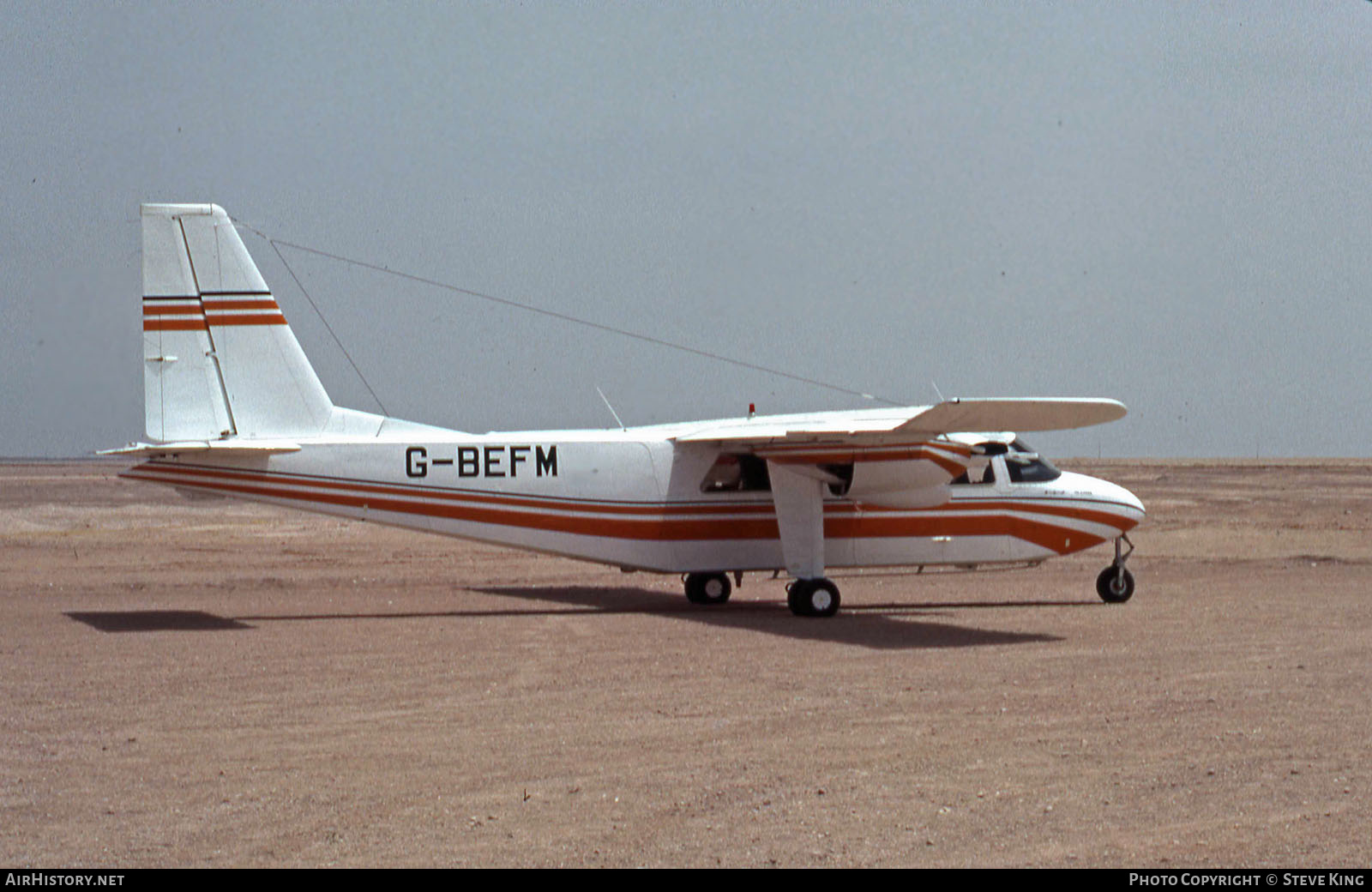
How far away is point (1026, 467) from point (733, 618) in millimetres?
5028

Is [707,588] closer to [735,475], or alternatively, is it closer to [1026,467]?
[735,475]

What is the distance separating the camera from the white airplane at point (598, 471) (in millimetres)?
18594

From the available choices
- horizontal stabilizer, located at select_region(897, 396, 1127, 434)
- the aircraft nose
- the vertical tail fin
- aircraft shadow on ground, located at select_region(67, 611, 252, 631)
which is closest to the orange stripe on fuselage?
the aircraft nose

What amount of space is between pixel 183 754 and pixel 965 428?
1044cm

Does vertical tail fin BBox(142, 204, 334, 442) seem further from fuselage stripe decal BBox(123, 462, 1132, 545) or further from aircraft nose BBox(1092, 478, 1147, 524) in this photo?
aircraft nose BBox(1092, 478, 1147, 524)

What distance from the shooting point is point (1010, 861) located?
7285 millimetres

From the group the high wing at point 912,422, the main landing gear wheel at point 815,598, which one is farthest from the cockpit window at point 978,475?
the main landing gear wheel at point 815,598

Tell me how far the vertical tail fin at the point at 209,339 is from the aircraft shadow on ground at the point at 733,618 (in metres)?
2.39

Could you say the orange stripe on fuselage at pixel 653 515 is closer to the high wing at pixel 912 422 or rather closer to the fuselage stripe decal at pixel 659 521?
the fuselage stripe decal at pixel 659 521

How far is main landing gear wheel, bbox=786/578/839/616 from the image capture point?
63.7 ft

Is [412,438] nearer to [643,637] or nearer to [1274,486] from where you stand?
[643,637]

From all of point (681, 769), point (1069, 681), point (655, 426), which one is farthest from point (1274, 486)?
point (681, 769)

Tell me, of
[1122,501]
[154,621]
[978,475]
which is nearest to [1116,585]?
[1122,501]

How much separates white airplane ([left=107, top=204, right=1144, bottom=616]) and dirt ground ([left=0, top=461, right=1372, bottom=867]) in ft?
3.30
